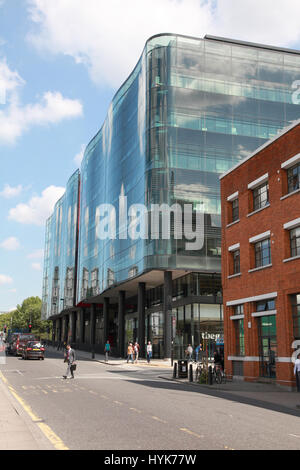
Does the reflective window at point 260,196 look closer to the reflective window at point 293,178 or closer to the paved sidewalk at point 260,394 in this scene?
the reflective window at point 293,178

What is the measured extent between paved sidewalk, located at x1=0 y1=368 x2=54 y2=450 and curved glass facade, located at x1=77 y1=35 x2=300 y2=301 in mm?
34323

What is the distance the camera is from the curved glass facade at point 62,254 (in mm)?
92262

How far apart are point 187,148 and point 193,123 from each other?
118 inches

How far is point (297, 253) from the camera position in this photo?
2383cm

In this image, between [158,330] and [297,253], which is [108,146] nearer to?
[158,330]

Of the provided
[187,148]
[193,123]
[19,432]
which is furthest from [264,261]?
[193,123]

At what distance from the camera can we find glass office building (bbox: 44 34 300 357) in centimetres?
4681

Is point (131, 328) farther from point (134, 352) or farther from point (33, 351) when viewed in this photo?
point (33, 351)

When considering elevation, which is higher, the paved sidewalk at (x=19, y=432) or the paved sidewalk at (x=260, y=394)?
the paved sidewalk at (x=19, y=432)

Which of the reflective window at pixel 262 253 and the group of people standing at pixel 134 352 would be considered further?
the group of people standing at pixel 134 352

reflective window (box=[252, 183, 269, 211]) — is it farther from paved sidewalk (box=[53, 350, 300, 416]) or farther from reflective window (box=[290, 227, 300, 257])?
paved sidewalk (box=[53, 350, 300, 416])

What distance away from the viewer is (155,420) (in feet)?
39.0

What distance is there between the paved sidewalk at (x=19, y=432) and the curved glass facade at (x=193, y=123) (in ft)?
113

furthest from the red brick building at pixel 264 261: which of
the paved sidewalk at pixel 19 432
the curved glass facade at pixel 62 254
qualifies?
the curved glass facade at pixel 62 254
